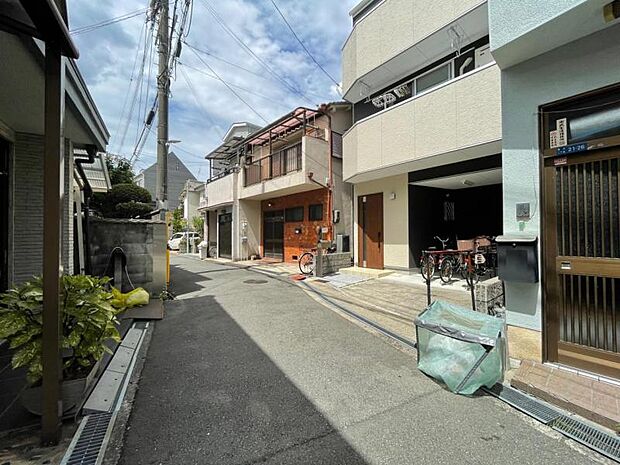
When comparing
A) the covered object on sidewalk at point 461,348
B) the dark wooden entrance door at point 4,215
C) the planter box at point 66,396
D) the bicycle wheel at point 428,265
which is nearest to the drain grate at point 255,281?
the bicycle wheel at point 428,265

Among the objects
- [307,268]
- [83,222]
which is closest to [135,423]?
[83,222]

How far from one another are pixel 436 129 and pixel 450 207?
13.7 ft

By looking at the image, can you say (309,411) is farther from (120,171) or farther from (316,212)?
(120,171)

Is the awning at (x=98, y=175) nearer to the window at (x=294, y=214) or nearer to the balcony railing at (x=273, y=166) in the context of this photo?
the balcony railing at (x=273, y=166)

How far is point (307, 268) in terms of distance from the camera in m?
10.7

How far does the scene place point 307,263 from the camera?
10.7 meters

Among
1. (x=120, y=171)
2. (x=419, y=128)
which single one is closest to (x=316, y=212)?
(x=419, y=128)

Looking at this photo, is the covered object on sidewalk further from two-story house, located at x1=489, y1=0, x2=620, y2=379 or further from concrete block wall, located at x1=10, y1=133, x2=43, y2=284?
concrete block wall, located at x1=10, y1=133, x2=43, y2=284

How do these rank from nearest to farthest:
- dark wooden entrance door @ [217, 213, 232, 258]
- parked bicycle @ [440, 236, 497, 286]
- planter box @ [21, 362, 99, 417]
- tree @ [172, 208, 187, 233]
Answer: planter box @ [21, 362, 99, 417]
parked bicycle @ [440, 236, 497, 286]
dark wooden entrance door @ [217, 213, 232, 258]
tree @ [172, 208, 187, 233]

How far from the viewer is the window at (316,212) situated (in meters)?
12.3

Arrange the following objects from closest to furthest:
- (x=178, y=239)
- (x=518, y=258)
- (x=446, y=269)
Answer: (x=518, y=258) → (x=446, y=269) → (x=178, y=239)

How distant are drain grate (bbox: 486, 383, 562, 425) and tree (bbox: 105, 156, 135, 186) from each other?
58.2 ft

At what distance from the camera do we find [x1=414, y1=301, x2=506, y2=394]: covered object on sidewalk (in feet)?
9.31

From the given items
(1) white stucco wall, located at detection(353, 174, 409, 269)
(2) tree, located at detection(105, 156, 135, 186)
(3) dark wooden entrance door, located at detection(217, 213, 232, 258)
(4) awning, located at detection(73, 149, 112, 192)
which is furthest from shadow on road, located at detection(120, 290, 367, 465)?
(2) tree, located at detection(105, 156, 135, 186)
